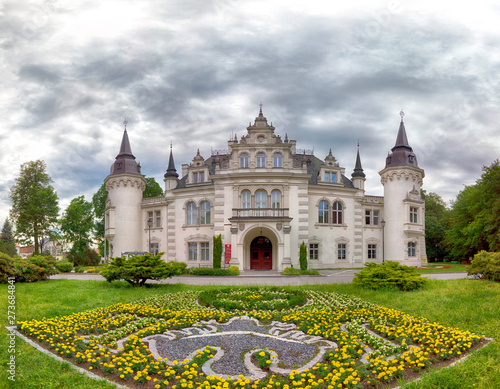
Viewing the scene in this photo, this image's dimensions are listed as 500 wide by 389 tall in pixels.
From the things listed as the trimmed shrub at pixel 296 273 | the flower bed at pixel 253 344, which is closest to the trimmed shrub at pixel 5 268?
the flower bed at pixel 253 344

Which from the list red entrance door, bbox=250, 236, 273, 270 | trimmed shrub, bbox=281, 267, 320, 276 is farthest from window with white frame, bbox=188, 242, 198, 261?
trimmed shrub, bbox=281, 267, 320, 276

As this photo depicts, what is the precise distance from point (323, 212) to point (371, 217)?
589cm

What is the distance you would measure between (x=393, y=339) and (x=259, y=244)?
2611cm

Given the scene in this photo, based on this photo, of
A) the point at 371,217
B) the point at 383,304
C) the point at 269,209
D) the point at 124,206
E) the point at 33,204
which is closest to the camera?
the point at 383,304

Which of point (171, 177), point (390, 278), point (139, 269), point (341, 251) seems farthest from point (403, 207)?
point (139, 269)

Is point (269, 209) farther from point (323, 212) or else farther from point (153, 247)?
point (153, 247)

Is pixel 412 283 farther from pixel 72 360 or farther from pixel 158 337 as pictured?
pixel 72 360

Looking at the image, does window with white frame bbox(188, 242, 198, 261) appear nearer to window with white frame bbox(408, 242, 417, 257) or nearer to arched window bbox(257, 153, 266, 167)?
arched window bbox(257, 153, 266, 167)

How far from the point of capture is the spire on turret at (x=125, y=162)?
39.9 meters

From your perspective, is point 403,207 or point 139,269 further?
point 403,207

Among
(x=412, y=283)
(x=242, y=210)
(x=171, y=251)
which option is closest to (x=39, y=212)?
(x=171, y=251)

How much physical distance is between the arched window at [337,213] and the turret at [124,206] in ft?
68.3

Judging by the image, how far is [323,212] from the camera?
3688 centimetres

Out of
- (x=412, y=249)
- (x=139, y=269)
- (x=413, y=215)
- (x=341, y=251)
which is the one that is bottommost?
(x=341, y=251)
